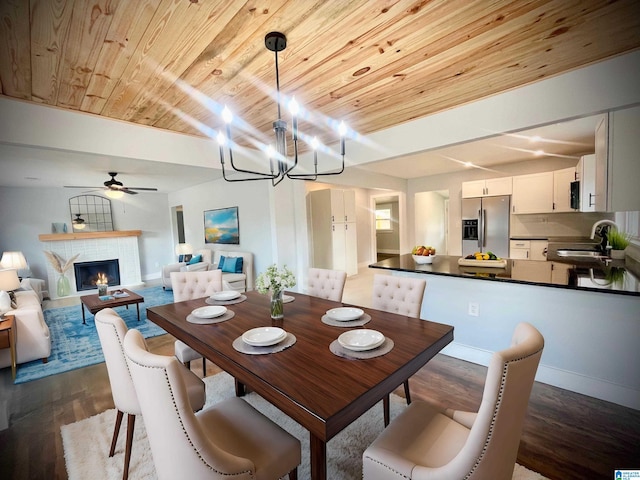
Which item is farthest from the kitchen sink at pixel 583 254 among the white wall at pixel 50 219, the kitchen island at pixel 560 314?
the white wall at pixel 50 219

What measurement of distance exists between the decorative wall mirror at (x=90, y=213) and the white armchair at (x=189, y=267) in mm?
2248

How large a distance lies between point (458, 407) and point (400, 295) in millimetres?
919

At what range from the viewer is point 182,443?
93 cm

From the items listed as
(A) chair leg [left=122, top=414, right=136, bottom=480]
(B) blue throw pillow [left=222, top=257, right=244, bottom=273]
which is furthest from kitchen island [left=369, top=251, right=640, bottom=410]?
(B) blue throw pillow [left=222, top=257, right=244, bottom=273]

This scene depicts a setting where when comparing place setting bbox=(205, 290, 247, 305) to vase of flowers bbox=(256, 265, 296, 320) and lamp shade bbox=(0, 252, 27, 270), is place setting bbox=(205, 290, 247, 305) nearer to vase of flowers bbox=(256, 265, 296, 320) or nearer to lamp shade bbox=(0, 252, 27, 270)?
vase of flowers bbox=(256, 265, 296, 320)

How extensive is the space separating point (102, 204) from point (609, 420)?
9.17 meters

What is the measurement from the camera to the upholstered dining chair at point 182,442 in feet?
3.00

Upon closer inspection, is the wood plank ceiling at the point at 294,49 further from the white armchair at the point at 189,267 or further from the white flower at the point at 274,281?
the white armchair at the point at 189,267

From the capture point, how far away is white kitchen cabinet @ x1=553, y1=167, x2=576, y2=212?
459 centimetres

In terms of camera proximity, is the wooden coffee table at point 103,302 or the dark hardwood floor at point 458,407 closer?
the dark hardwood floor at point 458,407

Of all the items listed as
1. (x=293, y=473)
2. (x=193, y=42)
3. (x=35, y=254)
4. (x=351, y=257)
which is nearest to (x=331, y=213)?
(x=351, y=257)

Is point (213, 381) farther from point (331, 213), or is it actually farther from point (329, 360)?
point (331, 213)

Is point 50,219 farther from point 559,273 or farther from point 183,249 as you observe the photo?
point 559,273

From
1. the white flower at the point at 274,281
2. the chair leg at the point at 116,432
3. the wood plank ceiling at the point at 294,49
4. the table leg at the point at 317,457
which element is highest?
the wood plank ceiling at the point at 294,49
